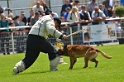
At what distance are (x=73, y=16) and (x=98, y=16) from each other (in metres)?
1.35

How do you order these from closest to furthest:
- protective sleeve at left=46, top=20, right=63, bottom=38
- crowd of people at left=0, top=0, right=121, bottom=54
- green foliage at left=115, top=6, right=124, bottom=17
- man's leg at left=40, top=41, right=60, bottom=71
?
protective sleeve at left=46, top=20, right=63, bottom=38
man's leg at left=40, top=41, right=60, bottom=71
crowd of people at left=0, top=0, right=121, bottom=54
green foliage at left=115, top=6, right=124, bottom=17

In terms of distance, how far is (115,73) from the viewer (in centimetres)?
1166

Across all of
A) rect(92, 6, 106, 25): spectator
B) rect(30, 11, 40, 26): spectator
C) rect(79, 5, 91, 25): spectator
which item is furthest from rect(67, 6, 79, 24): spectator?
rect(30, 11, 40, 26): spectator

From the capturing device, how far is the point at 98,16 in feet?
81.5

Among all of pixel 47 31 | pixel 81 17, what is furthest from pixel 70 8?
pixel 47 31

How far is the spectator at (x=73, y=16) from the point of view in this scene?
953 inches

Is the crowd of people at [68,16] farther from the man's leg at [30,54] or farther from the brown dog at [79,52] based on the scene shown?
the man's leg at [30,54]

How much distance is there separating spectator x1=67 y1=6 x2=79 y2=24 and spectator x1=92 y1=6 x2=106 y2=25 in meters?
→ 0.93

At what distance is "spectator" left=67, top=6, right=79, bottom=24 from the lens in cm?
2422

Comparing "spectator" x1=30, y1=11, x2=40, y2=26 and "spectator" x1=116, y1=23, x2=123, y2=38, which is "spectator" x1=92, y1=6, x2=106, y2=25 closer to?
"spectator" x1=116, y1=23, x2=123, y2=38

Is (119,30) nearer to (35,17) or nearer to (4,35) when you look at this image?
(35,17)

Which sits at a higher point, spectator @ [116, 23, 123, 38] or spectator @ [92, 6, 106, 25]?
spectator @ [92, 6, 106, 25]

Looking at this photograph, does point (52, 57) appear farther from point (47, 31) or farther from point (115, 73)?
point (115, 73)

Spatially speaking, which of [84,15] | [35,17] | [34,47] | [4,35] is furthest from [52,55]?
[84,15]
